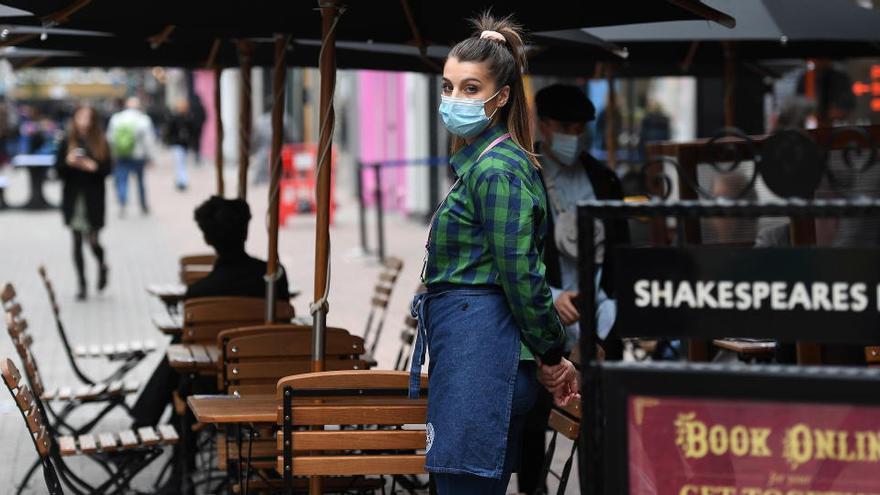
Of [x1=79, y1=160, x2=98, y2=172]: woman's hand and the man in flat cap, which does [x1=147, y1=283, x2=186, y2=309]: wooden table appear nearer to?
the man in flat cap

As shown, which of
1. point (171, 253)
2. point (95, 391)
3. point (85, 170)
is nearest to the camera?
point (95, 391)

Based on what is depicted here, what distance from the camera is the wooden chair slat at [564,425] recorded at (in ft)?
15.5

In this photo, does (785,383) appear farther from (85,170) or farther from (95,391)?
(85,170)

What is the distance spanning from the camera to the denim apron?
13.1ft

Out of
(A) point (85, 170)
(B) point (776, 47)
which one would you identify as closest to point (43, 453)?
(B) point (776, 47)

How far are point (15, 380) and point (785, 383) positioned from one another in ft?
10.6

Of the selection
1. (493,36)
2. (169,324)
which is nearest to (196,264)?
(169,324)

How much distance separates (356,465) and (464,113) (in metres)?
1.20

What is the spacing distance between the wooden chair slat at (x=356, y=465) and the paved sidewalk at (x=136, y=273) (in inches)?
104

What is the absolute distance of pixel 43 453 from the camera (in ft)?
17.4

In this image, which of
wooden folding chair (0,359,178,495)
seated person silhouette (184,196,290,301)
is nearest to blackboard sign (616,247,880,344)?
wooden folding chair (0,359,178,495)

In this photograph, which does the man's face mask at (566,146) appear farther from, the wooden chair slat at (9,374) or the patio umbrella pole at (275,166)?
the wooden chair slat at (9,374)

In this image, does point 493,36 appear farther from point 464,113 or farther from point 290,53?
point 290,53

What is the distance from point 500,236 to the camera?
389 centimetres
